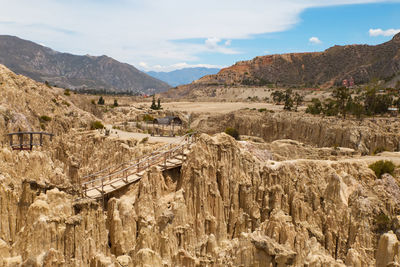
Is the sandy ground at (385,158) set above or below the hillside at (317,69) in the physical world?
below

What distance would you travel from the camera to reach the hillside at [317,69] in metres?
165

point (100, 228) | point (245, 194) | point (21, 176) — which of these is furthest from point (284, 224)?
point (21, 176)

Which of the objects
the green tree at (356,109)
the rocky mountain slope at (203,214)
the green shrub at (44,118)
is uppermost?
the green tree at (356,109)

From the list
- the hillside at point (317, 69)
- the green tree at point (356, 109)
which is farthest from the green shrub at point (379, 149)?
the hillside at point (317, 69)

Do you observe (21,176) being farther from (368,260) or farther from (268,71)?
(268,71)

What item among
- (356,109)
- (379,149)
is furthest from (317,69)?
(379,149)

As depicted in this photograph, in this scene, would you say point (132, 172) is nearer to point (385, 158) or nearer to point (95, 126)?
point (95, 126)

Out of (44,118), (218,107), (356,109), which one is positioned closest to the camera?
(44,118)

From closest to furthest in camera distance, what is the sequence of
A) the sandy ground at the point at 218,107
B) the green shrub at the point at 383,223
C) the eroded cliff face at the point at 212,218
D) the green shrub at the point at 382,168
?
the eroded cliff face at the point at 212,218, the green shrub at the point at 383,223, the green shrub at the point at 382,168, the sandy ground at the point at 218,107

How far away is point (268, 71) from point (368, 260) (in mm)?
178595

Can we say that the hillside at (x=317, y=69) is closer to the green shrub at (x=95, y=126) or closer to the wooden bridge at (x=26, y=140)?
the green shrub at (x=95, y=126)

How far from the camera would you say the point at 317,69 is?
187375 millimetres

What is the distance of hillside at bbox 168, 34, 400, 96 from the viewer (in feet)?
542

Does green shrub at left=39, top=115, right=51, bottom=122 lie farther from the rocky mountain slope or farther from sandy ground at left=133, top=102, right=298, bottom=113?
sandy ground at left=133, top=102, right=298, bottom=113
